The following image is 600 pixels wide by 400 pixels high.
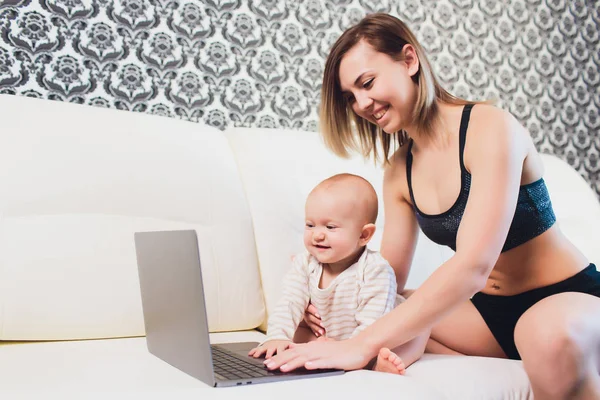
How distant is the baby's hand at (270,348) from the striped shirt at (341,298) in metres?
0.03

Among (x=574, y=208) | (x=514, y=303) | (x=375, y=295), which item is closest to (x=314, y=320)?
(x=375, y=295)

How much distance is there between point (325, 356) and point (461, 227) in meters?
0.40

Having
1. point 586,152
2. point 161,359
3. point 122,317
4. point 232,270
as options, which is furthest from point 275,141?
point 586,152

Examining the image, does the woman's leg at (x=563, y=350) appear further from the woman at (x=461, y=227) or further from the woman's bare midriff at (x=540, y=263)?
the woman's bare midriff at (x=540, y=263)

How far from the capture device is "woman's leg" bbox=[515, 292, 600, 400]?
3.78 ft

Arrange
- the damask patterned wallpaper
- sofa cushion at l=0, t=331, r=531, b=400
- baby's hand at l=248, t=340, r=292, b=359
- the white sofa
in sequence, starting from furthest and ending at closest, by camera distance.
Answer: the damask patterned wallpaper
baby's hand at l=248, t=340, r=292, b=359
the white sofa
sofa cushion at l=0, t=331, r=531, b=400

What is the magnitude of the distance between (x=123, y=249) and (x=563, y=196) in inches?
67.5

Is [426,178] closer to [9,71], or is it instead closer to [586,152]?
[9,71]

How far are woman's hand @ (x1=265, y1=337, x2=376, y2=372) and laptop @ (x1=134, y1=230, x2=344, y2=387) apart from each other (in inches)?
0.6

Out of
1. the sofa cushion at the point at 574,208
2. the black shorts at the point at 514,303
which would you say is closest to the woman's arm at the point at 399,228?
the black shorts at the point at 514,303

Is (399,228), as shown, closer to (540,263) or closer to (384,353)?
(540,263)

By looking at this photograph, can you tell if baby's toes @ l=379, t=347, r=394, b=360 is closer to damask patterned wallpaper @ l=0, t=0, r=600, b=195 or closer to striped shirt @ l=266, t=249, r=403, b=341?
striped shirt @ l=266, t=249, r=403, b=341

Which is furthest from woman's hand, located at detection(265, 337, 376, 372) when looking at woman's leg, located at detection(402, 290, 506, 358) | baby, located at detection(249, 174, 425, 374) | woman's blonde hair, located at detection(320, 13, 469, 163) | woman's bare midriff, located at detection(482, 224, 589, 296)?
woman's blonde hair, located at detection(320, 13, 469, 163)

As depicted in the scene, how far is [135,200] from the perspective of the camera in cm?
159
